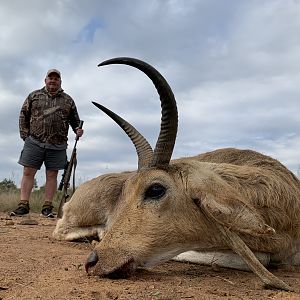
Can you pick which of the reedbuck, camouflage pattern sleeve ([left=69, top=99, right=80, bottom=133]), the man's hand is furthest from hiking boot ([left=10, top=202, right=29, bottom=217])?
the reedbuck

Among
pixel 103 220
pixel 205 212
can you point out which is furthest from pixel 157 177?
pixel 103 220

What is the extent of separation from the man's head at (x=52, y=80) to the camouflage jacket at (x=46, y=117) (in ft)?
0.33

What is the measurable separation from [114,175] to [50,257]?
2527 millimetres

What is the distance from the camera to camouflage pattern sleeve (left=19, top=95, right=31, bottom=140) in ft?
34.0

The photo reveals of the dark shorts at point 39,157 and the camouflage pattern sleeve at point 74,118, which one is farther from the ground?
the camouflage pattern sleeve at point 74,118

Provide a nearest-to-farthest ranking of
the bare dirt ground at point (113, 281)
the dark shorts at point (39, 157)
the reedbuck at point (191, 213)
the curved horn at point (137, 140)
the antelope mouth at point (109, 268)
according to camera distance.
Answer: the bare dirt ground at point (113, 281) < the antelope mouth at point (109, 268) < the reedbuck at point (191, 213) < the curved horn at point (137, 140) < the dark shorts at point (39, 157)

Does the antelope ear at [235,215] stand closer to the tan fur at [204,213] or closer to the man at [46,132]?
the tan fur at [204,213]

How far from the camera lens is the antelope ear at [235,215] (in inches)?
159

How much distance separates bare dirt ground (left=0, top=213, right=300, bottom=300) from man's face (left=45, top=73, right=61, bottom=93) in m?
5.27

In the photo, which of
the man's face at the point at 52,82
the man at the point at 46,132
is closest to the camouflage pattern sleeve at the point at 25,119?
the man at the point at 46,132

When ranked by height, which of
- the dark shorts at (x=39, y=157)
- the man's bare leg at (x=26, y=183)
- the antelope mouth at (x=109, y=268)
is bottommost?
the antelope mouth at (x=109, y=268)

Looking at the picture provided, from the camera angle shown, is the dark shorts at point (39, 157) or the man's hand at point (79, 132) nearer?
the dark shorts at point (39, 157)

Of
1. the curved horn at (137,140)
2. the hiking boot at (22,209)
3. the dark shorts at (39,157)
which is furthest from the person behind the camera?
the hiking boot at (22,209)

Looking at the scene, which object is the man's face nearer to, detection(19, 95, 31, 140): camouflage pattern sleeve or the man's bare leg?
detection(19, 95, 31, 140): camouflage pattern sleeve
